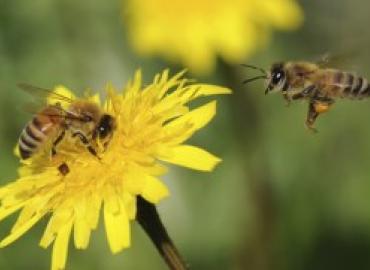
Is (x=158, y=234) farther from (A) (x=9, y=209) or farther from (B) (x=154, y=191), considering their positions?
→ (A) (x=9, y=209)

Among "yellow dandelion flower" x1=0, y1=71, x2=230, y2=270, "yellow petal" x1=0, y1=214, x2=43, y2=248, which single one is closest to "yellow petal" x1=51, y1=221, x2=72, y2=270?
"yellow dandelion flower" x1=0, y1=71, x2=230, y2=270

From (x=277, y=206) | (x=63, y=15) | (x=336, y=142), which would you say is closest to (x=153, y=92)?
(x=277, y=206)

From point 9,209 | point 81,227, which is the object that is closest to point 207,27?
point 9,209

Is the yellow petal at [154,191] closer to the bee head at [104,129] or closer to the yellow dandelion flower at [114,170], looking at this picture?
the yellow dandelion flower at [114,170]

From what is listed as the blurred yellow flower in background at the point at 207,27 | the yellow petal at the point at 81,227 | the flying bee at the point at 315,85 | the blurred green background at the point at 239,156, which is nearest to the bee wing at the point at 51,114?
the yellow petal at the point at 81,227

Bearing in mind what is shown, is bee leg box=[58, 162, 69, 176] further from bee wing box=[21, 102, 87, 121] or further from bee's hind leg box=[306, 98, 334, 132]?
bee's hind leg box=[306, 98, 334, 132]

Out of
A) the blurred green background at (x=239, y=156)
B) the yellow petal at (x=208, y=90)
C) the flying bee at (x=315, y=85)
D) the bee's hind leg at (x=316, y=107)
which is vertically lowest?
the blurred green background at (x=239, y=156)
